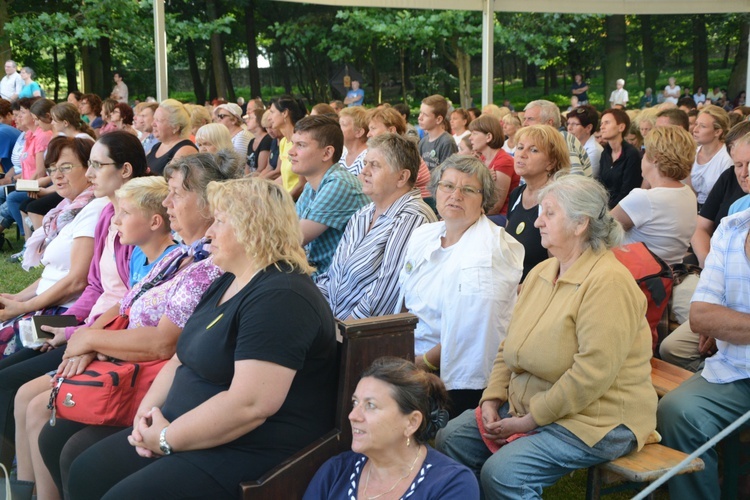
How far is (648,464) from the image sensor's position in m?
2.62

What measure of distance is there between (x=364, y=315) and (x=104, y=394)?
117 centimetres

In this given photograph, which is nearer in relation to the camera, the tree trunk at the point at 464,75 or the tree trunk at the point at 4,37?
the tree trunk at the point at 4,37

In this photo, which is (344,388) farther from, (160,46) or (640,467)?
(160,46)

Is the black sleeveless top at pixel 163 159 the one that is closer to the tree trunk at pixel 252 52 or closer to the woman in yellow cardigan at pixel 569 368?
the woman in yellow cardigan at pixel 569 368

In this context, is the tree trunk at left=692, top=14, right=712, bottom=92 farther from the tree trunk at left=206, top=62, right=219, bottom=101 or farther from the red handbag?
the red handbag

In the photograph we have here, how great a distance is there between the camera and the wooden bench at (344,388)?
7.92 ft

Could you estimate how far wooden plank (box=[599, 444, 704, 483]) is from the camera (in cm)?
256

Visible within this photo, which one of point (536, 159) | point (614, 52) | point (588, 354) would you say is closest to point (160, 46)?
point (536, 159)

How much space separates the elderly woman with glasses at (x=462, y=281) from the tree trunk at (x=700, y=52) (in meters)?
27.6

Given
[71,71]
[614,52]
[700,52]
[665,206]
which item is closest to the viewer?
[665,206]

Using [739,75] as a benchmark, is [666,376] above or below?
below

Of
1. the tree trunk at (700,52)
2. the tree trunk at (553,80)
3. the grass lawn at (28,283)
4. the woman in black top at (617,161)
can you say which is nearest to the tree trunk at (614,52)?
the tree trunk at (553,80)

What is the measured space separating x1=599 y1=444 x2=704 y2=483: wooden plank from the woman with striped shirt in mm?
1294

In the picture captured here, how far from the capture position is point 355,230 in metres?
3.92
